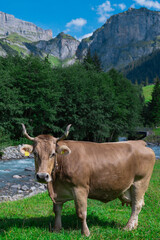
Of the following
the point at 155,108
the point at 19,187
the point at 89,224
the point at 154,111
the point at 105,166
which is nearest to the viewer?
the point at 105,166

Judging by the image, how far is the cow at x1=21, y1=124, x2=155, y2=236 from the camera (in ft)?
15.8

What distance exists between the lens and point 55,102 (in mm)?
35312

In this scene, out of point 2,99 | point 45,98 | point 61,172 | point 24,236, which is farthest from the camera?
point 45,98

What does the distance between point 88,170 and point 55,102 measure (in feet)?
101

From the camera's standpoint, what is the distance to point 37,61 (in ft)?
116

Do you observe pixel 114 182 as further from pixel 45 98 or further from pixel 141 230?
pixel 45 98

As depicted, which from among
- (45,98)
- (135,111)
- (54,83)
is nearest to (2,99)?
(45,98)

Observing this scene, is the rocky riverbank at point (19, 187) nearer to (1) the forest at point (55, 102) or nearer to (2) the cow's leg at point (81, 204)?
(2) the cow's leg at point (81, 204)

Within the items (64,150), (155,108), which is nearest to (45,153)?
(64,150)

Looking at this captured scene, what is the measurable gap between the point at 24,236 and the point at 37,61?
33.7m

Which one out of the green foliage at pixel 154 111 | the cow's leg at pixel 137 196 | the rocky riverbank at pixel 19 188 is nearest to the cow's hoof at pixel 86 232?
the cow's leg at pixel 137 196

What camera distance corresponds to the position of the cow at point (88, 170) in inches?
189

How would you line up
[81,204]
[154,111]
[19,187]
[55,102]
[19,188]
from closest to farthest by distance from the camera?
[81,204]
[19,188]
[19,187]
[55,102]
[154,111]

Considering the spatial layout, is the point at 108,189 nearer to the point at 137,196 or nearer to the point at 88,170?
the point at 88,170
